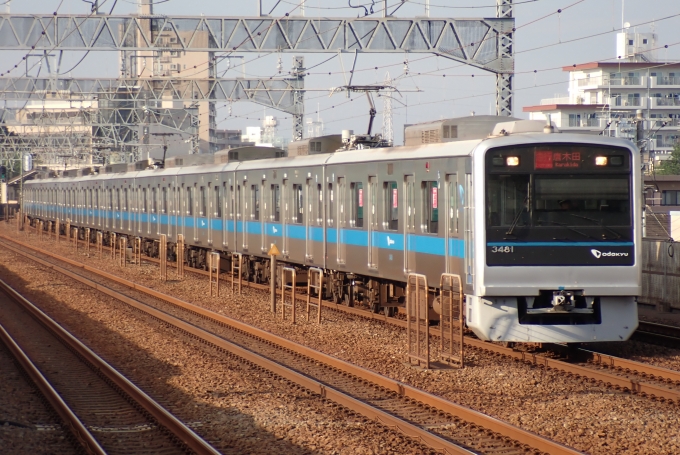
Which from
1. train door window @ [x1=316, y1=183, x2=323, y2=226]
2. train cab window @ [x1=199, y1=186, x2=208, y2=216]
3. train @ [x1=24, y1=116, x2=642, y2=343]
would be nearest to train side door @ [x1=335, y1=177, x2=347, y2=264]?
train @ [x1=24, y1=116, x2=642, y2=343]

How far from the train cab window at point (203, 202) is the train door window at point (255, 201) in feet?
12.6

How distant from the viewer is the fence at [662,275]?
16875 millimetres

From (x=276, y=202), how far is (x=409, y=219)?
22.2 feet

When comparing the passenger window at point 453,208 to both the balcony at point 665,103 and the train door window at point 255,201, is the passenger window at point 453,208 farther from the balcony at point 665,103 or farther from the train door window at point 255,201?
the balcony at point 665,103

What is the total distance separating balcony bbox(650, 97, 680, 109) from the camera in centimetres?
8600

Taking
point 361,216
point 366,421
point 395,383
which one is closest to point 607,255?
point 395,383

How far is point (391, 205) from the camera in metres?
14.4

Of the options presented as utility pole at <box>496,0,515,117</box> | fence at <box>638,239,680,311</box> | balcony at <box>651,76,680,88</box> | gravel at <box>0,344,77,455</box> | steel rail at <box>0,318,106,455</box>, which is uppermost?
balcony at <box>651,76,680,88</box>

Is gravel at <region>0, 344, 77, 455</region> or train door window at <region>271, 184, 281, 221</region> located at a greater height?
train door window at <region>271, 184, 281, 221</region>

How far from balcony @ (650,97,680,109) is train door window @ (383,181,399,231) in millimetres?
76637

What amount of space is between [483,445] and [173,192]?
71.2 ft

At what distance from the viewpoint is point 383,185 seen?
14555 mm

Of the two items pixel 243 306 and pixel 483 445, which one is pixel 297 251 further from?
pixel 483 445

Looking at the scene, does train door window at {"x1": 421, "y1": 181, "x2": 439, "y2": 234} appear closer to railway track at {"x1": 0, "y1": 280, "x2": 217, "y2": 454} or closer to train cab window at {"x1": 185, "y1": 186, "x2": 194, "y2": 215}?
railway track at {"x1": 0, "y1": 280, "x2": 217, "y2": 454}
